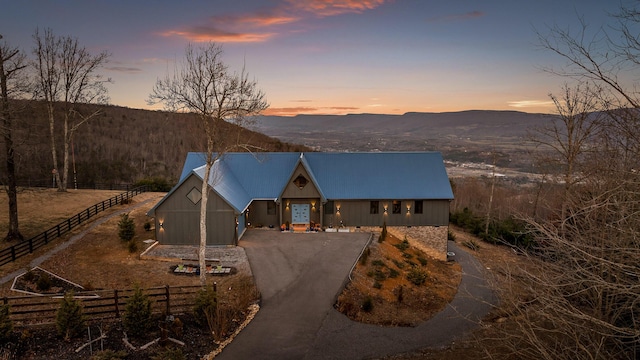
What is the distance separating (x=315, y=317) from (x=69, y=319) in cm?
921

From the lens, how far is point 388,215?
1142 inches

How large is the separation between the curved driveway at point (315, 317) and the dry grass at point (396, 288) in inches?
23.9

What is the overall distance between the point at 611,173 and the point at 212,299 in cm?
1361

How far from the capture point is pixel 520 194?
57875 millimetres

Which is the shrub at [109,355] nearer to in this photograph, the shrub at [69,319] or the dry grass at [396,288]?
the shrub at [69,319]

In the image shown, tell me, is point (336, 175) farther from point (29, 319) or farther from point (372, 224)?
point (29, 319)

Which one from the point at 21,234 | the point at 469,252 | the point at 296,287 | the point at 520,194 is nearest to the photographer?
the point at 296,287

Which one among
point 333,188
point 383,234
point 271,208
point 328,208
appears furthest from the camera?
point 333,188

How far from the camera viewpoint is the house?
91.6 feet

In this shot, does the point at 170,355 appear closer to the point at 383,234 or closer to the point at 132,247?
the point at 132,247

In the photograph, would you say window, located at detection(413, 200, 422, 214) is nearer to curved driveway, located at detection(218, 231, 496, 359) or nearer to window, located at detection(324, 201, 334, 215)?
curved driveway, located at detection(218, 231, 496, 359)

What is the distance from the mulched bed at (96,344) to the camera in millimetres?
12766

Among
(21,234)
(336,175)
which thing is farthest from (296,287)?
(21,234)

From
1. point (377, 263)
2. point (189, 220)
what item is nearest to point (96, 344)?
point (189, 220)
